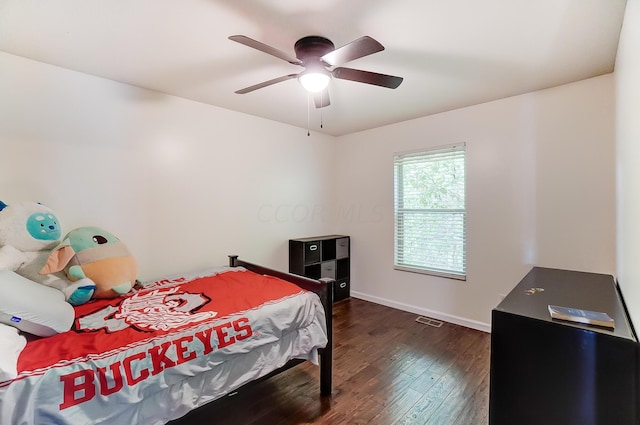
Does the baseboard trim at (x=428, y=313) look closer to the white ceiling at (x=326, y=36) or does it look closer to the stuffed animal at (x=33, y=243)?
the white ceiling at (x=326, y=36)

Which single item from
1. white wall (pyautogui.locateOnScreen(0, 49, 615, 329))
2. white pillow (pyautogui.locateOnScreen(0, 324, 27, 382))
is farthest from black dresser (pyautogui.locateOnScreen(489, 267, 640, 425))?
white pillow (pyautogui.locateOnScreen(0, 324, 27, 382))

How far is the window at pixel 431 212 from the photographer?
339 centimetres

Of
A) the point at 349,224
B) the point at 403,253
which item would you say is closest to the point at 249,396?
the point at 403,253

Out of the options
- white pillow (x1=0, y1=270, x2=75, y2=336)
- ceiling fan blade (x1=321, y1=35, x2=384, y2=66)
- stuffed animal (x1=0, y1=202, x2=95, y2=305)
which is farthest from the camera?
stuffed animal (x1=0, y1=202, x2=95, y2=305)

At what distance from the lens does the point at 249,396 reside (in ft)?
6.95

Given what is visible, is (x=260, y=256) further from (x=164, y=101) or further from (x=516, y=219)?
(x=516, y=219)

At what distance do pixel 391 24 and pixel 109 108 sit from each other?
2.39 meters

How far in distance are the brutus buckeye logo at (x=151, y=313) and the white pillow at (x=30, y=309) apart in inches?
4.7

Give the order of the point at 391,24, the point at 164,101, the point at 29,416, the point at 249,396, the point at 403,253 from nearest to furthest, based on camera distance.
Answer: the point at 29,416 < the point at 391,24 < the point at 249,396 < the point at 164,101 < the point at 403,253

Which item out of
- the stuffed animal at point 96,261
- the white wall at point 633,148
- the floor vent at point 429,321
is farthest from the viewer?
the floor vent at point 429,321

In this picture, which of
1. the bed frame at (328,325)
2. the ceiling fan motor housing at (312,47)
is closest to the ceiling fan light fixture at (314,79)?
the ceiling fan motor housing at (312,47)

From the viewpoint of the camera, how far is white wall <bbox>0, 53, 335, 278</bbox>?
221cm

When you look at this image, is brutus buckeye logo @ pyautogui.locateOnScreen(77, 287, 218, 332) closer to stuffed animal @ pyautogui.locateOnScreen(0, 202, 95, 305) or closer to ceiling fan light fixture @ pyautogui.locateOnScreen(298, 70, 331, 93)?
stuffed animal @ pyautogui.locateOnScreen(0, 202, 95, 305)

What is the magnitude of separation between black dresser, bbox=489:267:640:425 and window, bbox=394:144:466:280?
1.81 metres
